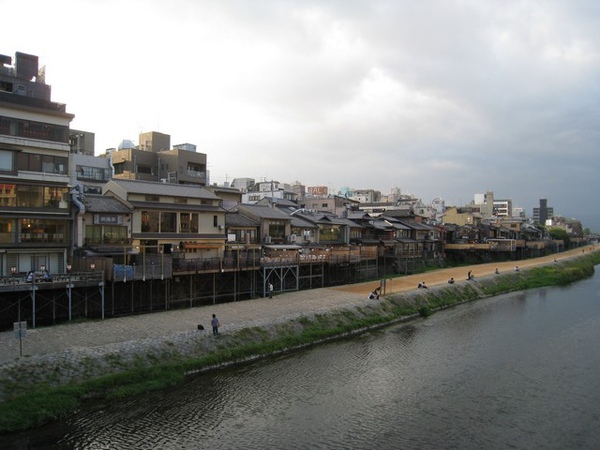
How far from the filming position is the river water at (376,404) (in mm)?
17812

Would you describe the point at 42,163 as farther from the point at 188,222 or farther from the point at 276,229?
the point at 276,229

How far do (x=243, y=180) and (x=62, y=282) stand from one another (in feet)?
242

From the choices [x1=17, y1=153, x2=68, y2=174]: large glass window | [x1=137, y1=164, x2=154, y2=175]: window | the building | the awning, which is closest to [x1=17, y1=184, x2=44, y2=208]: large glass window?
[x1=17, y1=153, x2=68, y2=174]: large glass window

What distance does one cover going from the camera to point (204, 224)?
1556 inches

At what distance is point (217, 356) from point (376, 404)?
9.08 meters

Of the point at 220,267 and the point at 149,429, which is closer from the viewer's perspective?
the point at 149,429

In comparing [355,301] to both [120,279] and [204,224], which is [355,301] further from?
[120,279]

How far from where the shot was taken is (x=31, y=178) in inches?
1171

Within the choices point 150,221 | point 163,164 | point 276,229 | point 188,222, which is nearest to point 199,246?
point 188,222

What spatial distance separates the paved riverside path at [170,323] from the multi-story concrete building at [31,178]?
604 centimetres

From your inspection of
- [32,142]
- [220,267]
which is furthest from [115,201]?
[220,267]

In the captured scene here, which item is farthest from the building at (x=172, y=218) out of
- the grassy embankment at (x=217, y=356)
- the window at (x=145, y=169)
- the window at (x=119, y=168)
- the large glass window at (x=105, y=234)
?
the window at (x=119, y=168)

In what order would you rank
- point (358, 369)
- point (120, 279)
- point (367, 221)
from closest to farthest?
1. point (358, 369)
2. point (120, 279)
3. point (367, 221)

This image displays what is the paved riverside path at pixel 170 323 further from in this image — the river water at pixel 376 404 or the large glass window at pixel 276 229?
the large glass window at pixel 276 229
